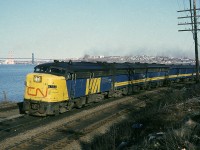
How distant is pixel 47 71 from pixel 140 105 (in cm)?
887

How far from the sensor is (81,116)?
1891 cm

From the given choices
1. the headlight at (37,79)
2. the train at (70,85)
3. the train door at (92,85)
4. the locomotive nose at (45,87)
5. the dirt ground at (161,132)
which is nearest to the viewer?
the dirt ground at (161,132)

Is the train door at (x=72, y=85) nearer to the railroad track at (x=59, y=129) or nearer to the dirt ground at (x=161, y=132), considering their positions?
the railroad track at (x=59, y=129)

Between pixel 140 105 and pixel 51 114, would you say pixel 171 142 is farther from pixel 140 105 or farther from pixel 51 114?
pixel 140 105

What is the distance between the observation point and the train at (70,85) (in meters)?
17.6

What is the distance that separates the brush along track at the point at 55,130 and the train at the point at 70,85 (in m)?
1.10

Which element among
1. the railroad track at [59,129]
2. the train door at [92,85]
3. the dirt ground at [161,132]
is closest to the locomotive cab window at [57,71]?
the railroad track at [59,129]

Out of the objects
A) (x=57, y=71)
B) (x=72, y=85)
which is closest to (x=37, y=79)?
(x=57, y=71)

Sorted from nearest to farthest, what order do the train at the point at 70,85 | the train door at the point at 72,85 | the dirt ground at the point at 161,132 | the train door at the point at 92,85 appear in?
the dirt ground at the point at 161,132, the train at the point at 70,85, the train door at the point at 72,85, the train door at the point at 92,85

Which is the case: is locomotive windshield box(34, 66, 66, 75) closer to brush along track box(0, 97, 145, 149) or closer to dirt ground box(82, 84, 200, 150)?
brush along track box(0, 97, 145, 149)

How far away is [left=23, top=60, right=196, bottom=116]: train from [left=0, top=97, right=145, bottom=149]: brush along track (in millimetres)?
1105

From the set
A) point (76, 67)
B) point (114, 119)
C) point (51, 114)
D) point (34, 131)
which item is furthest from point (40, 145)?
point (76, 67)

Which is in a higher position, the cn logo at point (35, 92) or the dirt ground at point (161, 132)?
the cn logo at point (35, 92)

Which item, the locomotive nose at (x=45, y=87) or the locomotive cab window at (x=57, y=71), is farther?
the locomotive cab window at (x=57, y=71)
